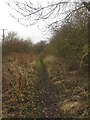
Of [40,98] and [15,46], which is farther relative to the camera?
[15,46]

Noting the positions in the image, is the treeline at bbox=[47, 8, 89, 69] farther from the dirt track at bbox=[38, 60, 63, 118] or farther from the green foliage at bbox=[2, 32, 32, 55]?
the green foliage at bbox=[2, 32, 32, 55]

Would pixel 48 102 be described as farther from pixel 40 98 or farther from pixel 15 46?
pixel 15 46

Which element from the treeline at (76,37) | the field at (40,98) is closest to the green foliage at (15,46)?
the treeline at (76,37)

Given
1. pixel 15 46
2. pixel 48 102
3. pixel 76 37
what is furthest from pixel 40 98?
pixel 15 46

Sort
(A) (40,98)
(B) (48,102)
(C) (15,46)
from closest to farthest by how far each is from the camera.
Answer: (B) (48,102) → (A) (40,98) → (C) (15,46)

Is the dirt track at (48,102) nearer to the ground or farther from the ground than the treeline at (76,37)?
nearer to the ground

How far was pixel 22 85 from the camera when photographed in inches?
605

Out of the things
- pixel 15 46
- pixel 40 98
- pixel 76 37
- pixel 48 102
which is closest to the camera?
pixel 48 102

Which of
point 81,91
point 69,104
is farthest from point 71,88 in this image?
point 69,104

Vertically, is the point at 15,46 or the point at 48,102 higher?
the point at 15,46

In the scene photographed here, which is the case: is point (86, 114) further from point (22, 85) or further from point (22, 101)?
point (22, 85)

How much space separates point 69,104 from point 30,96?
2594 millimetres

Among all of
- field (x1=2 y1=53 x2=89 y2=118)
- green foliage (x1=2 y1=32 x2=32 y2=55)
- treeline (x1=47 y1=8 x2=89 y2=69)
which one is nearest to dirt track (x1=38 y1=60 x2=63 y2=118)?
field (x1=2 y1=53 x2=89 y2=118)

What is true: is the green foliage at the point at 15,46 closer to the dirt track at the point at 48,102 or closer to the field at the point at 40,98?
the field at the point at 40,98
